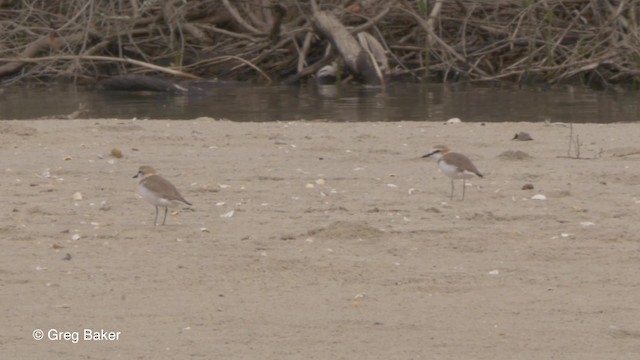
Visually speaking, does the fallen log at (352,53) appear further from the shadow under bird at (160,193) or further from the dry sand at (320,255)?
the shadow under bird at (160,193)

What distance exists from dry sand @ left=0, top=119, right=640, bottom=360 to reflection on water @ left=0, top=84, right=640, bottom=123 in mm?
3889

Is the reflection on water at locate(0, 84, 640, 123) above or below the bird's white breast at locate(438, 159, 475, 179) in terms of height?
below

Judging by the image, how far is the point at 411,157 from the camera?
29.5 feet

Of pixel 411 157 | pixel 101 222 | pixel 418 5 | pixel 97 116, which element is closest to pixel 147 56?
pixel 418 5

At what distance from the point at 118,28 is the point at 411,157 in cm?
1006

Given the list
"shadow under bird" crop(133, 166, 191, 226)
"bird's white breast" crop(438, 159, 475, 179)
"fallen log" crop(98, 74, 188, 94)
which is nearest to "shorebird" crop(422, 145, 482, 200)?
"bird's white breast" crop(438, 159, 475, 179)

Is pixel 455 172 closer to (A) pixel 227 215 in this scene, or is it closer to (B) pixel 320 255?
(A) pixel 227 215

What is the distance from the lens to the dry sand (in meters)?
4.58

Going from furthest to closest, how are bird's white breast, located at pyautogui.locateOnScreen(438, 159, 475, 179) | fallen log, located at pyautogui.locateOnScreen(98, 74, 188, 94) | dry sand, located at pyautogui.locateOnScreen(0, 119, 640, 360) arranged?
1. fallen log, located at pyautogui.locateOnScreen(98, 74, 188, 94)
2. bird's white breast, located at pyautogui.locateOnScreen(438, 159, 475, 179)
3. dry sand, located at pyautogui.locateOnScreen(0, 119, 640, 360)

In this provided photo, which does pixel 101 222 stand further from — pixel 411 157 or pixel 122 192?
pixel 411 157

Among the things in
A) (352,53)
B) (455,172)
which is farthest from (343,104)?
(455,172)

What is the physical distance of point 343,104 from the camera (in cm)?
1440

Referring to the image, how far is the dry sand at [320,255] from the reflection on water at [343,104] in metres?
3.89

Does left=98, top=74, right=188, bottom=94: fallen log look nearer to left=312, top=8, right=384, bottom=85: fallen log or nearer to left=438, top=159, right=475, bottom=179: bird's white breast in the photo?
left=312, top=8, right=384, bottom=85: fallen log
